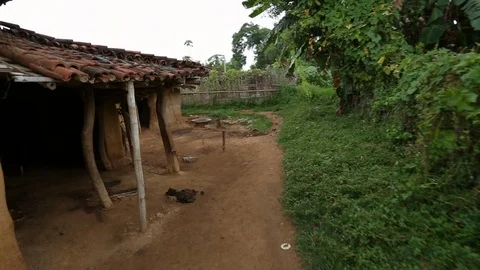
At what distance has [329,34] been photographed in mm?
8008

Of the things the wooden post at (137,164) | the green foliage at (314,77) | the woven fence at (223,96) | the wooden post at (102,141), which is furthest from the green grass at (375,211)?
the woven fence at (223,96)

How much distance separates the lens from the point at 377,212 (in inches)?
153

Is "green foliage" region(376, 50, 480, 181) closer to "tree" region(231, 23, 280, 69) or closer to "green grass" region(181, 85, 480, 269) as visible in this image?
"green grass" region(181, 85, 480, 269)

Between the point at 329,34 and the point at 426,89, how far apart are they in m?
5.10

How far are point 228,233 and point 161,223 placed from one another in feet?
3.87

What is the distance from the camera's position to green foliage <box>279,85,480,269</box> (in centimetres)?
305

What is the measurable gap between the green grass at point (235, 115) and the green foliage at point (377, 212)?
6773 mm

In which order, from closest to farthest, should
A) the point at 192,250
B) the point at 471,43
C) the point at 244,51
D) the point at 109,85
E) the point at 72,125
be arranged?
the point at 192,250
the point at 109,85
the point at 471,43
the point at 72,125
the point at 244,51

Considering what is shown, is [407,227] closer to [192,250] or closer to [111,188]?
[192,250]

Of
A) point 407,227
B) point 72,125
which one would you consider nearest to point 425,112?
point 407,227

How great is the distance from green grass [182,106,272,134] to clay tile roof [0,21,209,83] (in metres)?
6.28

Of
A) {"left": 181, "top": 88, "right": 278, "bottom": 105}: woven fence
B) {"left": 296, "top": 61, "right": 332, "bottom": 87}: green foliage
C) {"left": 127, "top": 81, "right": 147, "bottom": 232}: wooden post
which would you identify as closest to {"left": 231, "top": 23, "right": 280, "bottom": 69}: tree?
{"left": 181, "top": 88, "right": 278, "bottom": 105}: woven fence

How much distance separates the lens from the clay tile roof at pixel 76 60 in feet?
13.6

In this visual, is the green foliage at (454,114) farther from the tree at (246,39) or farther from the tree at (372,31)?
the tree at (246,39)
